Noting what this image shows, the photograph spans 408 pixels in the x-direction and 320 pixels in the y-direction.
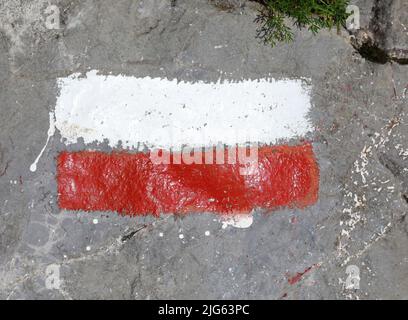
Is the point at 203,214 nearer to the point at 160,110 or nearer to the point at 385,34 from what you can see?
the point at 160,110

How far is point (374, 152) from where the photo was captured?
142 inches

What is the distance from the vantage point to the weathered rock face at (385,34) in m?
3.57

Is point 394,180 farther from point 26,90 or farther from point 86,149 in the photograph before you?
point 26,90

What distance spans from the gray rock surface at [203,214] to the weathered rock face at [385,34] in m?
0.02

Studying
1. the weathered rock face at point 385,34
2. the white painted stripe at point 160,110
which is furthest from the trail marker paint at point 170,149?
the weathered rock face at point 385,34

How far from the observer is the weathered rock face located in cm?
357

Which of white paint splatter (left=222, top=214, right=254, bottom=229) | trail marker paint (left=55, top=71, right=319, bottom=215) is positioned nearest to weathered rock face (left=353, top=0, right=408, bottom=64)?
trail marker paint (left=55, top=71, right=319, bottom=215)

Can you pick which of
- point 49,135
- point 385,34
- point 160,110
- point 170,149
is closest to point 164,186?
point 170,149

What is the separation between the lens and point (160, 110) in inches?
140

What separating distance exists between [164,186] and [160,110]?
18.9 inches

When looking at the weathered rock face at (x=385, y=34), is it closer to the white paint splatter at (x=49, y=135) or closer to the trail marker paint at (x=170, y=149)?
the trail marker paint at (x=170, y=149)

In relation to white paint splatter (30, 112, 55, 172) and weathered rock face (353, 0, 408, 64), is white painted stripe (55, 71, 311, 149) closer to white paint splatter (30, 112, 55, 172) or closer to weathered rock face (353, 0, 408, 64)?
white paint splatter (30, 112, 55, 172)
